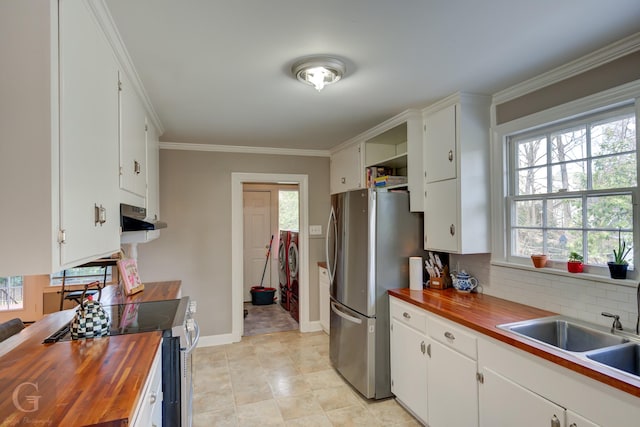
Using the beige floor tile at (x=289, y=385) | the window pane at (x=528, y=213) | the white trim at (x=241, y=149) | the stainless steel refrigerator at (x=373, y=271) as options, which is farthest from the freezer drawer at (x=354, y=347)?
the white trim at (x=241, y=149)

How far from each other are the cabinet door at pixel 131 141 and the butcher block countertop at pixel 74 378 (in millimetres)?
781

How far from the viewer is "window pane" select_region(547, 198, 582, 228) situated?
6.49 ft

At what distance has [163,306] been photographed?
2264 mm

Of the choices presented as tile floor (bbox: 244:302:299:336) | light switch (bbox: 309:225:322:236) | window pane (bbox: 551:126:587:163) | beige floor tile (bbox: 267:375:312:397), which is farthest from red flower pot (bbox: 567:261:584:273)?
tile floor (bbox: 244:302:299:336)

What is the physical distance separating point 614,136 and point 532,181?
0.50 meters

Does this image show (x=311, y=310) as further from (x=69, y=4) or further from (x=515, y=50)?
(x=69, y=4)

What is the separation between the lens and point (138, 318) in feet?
6.54

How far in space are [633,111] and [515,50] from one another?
0.67m

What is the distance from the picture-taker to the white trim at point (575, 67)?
163 centimetres

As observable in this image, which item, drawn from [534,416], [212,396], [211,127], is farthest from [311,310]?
[534,416]

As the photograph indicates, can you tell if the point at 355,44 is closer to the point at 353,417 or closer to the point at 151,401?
the point at 151,401

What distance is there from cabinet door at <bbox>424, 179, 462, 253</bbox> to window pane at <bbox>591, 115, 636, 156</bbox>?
790 mm

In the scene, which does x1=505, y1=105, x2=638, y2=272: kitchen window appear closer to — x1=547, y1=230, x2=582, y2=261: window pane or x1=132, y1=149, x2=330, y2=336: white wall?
x1=547, y1=230, x2=582, y2=261: window pane

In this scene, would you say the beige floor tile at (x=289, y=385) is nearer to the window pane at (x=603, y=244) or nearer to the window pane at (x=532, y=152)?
the window pane at (x=603, y=244)
